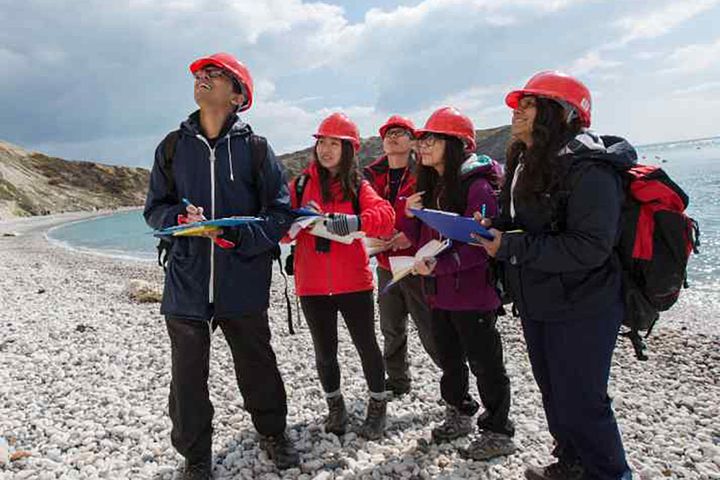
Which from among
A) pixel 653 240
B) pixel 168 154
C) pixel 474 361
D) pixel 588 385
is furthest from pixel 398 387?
pixel 168 154

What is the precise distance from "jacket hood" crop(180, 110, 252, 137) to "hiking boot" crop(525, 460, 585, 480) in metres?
3.08

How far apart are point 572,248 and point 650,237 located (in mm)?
431

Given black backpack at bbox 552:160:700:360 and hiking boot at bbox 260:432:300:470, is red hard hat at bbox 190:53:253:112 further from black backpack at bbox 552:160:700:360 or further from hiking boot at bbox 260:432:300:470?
hiking boot at bbox 260:432:300:470

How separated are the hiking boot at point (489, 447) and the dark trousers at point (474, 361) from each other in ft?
0.17

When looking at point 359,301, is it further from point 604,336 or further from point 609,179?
point 609,179

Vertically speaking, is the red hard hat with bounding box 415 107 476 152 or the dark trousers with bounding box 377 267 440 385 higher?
the red hard hat with bounding box 415 107 476 152

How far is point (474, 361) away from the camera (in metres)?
3.63

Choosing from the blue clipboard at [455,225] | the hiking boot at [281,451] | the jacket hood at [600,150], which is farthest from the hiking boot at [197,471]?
the jacket hood at [600,150]

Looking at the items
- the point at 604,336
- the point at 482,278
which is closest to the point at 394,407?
the point at 482,278

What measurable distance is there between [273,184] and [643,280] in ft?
7.86

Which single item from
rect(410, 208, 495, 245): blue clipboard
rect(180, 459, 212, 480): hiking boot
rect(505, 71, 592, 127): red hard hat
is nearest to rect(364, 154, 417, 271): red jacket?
rect(410, 208, 495, 245): blue clipboard

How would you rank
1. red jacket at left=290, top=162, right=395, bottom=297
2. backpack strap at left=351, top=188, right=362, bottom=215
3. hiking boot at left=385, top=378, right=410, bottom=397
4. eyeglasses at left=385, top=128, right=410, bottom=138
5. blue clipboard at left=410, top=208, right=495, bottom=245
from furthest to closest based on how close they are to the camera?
hiking boot at left=385, top=378, right=410, bottom=397, eyeglasses at left=385, top=128, right=410, bottom=138, backpack strap at left=351, top=188, right=362, bottom=215, red jacket at left=290, top=162, right=395, bottom=297, blue clipboard at left=410, top=208, right=495, bottom=245

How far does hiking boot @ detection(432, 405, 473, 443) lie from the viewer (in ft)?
12.9

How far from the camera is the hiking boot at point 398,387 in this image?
5.12 m
